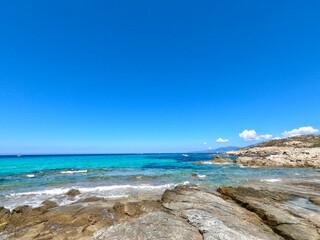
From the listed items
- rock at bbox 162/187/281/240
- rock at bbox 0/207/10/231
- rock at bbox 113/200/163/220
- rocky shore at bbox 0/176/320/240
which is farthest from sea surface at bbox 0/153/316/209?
rock at bbox 162/187/281/240

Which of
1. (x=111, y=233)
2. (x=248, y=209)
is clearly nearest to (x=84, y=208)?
(x=111, y=233)

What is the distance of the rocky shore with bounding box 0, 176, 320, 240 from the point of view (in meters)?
9.45

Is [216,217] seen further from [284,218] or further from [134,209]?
[134,209]

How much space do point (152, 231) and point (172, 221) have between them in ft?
4.97

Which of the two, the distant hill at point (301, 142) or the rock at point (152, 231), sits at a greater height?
the distant hill at point (301, 142)

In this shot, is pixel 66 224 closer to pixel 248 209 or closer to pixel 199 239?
pixel 199 239

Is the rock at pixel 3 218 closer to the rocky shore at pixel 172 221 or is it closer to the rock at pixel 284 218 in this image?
the rocky shore at pixel 172 221

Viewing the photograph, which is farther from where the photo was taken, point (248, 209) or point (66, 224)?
point (248, 209)

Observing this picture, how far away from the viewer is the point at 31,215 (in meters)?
14.2

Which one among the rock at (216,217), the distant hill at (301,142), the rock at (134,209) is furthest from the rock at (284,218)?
the distant hill at (301,142)

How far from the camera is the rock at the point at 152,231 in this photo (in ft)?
29.0

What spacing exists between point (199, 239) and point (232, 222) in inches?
120

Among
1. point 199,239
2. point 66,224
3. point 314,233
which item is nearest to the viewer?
point 199,239

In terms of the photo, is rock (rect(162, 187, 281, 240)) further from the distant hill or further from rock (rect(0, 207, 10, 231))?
the distant hill
